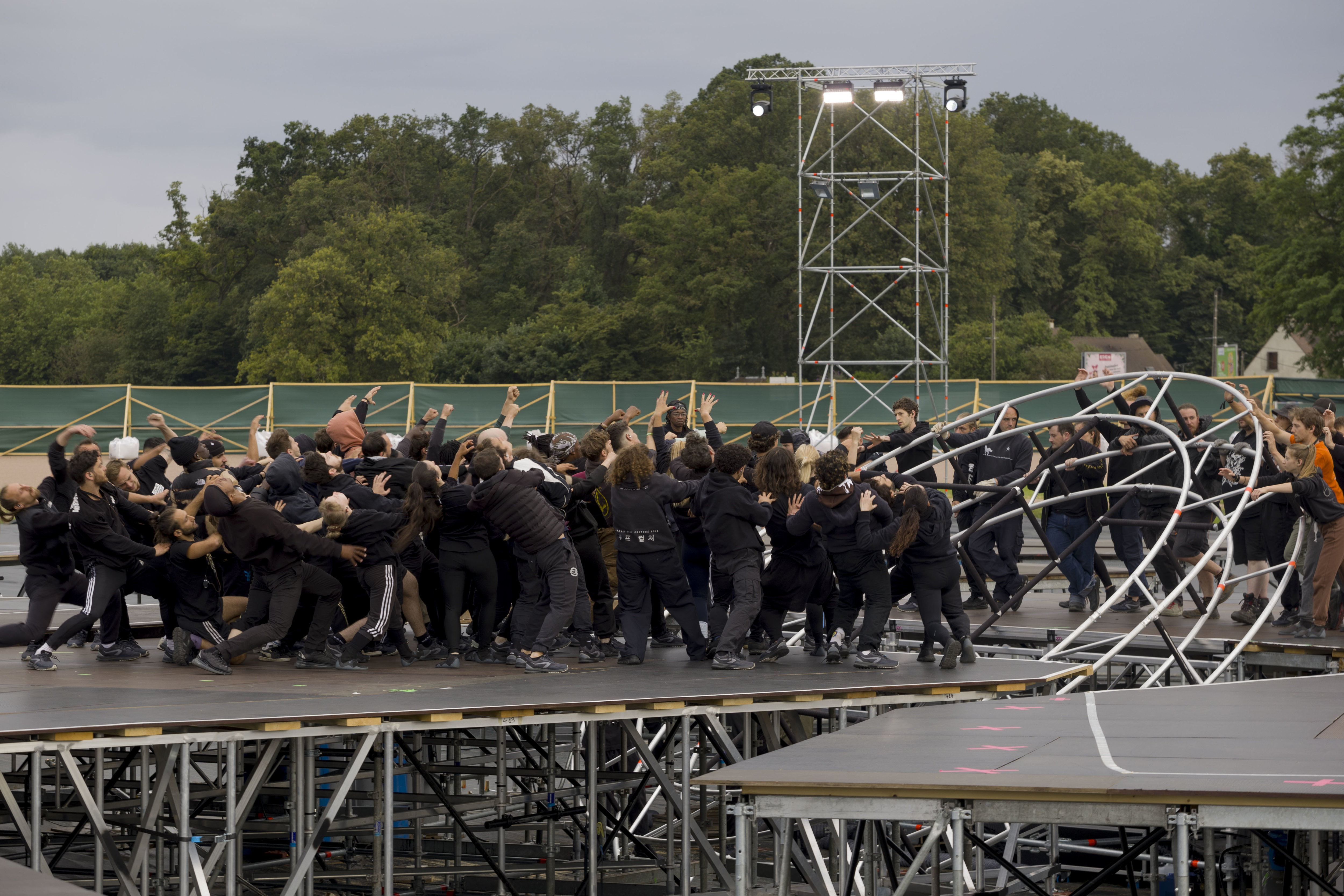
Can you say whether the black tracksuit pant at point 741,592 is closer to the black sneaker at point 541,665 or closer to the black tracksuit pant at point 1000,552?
the black sneaker at point 541,665

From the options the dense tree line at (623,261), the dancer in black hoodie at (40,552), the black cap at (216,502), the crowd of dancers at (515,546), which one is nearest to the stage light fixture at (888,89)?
the crowd of dancers at (515,546)

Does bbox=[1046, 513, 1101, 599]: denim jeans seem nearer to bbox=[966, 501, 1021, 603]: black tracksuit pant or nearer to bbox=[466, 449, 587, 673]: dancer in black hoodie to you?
bbox=[966, 501, 1021, 603]: black tracksuit pant

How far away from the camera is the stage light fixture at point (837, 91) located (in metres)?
26.8

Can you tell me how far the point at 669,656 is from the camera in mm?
11367

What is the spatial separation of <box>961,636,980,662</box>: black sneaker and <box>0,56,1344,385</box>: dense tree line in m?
43.2

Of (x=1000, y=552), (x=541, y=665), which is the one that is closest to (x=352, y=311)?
(x=1000, y=552)

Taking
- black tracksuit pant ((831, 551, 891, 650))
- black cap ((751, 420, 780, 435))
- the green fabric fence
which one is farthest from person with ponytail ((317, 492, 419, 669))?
the green fabric fence

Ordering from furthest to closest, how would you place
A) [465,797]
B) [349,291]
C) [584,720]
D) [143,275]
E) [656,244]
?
[143,275] → [656,244] → [349,291] → [465,797] → [584,720]

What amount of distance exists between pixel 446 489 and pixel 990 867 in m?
6.35

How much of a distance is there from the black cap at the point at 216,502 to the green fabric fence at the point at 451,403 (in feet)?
67.5

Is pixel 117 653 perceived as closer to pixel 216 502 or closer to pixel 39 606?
pixel 39 606

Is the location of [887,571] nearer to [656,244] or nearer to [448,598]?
[448,598]

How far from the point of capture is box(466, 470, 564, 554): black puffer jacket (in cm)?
1037

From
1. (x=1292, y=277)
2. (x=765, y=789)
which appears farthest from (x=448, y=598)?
(x=1292, y=277)
